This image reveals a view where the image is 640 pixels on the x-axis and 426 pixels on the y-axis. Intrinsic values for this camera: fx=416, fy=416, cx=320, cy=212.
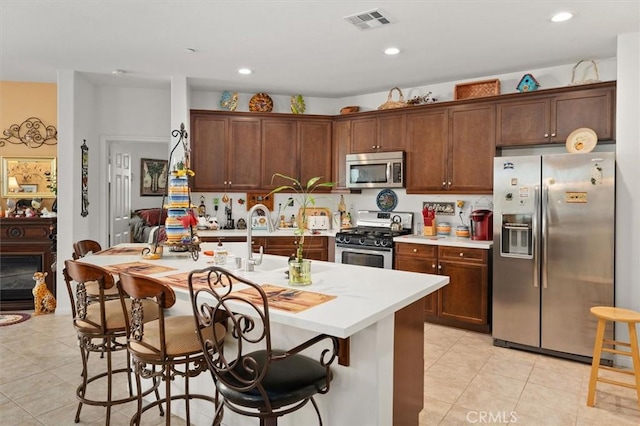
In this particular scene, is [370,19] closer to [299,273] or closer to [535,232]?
[299,273]

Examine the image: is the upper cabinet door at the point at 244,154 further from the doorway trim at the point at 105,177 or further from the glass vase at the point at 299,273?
the glass vase at the point at 299,273

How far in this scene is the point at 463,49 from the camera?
3.86 meters

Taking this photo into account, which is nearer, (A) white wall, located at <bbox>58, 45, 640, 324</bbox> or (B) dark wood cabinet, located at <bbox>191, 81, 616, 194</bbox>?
(A) white wall, located at <bbox>58, 45, 640, 324</bbox>

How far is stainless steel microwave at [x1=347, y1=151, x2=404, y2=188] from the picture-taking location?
16.4ft

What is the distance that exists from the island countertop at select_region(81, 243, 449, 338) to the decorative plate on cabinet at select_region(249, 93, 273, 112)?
9.06 ft

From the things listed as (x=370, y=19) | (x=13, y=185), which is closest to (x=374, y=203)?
(x=370, y=19)

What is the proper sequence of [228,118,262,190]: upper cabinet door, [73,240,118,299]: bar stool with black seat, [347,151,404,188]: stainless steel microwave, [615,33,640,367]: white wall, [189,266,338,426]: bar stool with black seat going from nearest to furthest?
[189,266,338,426]: bar stool with black seat < [73,240,118,299]: bar stool with black seat < [615,33,640,367]: white wall < [347,151,404,188]: stainless steel microwave < [228,118,262,190]: upper cabinet door

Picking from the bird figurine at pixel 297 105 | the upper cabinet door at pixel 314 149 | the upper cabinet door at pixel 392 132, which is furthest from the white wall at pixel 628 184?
the bird figurine at pixel 297 105

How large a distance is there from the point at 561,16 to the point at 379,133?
2.37 metres

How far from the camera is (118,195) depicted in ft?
18.8

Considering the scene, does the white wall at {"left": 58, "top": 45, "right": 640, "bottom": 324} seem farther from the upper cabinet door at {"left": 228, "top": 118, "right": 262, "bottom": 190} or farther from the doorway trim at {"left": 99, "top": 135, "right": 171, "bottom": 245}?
the upper cabinet door at {"left": 228, "top": 118, "right": 262, "bottom": 190}

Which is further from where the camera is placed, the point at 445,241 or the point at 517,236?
the point at 445,241
